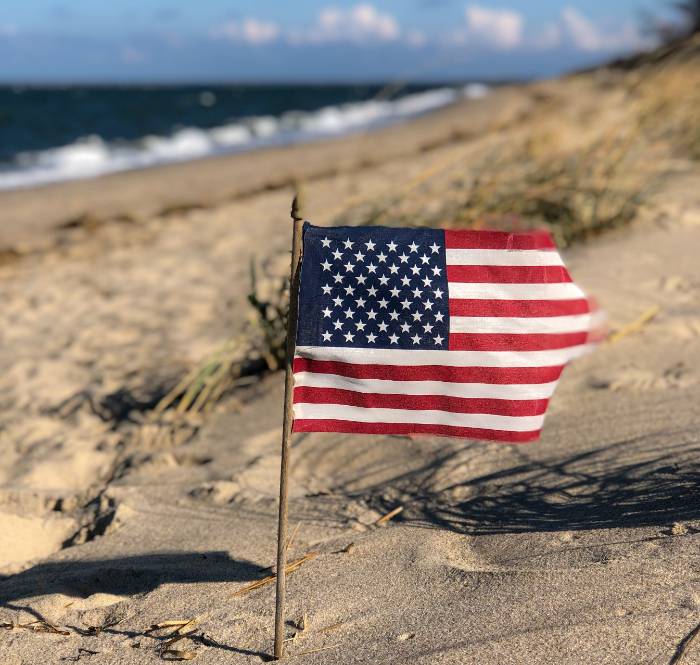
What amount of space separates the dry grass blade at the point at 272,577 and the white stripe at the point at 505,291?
832 millimetres

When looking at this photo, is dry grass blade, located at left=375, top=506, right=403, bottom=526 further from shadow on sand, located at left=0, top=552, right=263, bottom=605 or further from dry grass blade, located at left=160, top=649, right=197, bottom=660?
dry grass blade, located at left=160, top=649, right=197, bottom=660

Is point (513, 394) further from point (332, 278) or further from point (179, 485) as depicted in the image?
point (179, 485)

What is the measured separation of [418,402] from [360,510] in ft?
2.41

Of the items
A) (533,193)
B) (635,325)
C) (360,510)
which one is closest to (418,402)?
(360,510)

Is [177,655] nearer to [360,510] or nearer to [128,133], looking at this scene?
[360,510]

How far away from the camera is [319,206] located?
24.2 feet

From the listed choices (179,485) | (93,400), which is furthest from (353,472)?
(93,400)

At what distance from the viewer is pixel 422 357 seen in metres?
1.83

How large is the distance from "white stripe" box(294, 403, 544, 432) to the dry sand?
0.35m

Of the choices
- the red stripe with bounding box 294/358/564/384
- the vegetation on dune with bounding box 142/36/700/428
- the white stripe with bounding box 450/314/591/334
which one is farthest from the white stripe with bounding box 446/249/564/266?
the vegetation on dune with bounding box 142/36/700/428

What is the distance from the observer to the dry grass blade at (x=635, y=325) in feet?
11.2

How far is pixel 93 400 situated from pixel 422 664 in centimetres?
253

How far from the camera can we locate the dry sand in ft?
5.91

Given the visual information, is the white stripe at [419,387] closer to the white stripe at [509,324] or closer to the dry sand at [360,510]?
the white stripe at [509,324]
